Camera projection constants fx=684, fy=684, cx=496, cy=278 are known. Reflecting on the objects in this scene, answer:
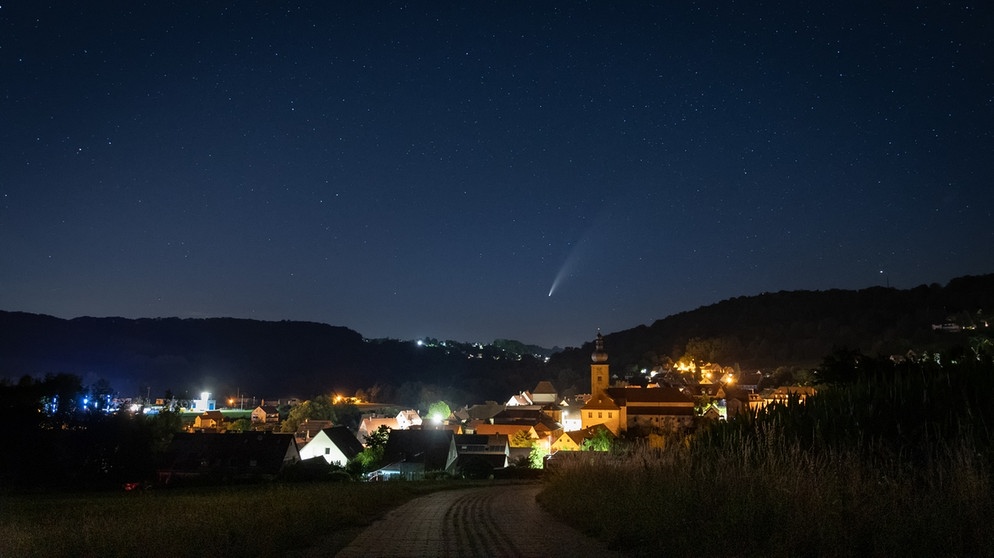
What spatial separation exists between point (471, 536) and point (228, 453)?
45594mm

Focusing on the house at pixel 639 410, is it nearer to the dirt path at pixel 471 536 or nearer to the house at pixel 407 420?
the house at pixel 407 420

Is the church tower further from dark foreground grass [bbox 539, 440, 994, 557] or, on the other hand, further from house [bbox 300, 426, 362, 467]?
dark foreground grass [bbox 539, 440, 994, 557]

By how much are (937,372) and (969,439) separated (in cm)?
615

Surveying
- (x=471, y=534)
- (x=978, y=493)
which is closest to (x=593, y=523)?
(x=471, y=534)

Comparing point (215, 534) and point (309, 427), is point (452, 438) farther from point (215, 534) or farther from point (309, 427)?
point (215, 534)

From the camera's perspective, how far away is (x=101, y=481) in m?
45.2

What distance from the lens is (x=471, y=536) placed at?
44.8 ft

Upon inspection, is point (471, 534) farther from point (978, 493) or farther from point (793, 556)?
point (978, 493)

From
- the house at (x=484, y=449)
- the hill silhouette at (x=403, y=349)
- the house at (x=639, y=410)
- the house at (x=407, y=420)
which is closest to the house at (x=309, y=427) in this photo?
the house at (x=407, y=420)

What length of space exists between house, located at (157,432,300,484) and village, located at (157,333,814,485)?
8 cm

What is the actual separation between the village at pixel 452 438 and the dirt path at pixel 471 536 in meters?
6.14

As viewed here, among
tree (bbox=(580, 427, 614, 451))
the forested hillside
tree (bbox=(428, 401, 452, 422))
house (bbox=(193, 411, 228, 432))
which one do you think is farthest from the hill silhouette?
tree (bbox=(580, 427, 614, 451))

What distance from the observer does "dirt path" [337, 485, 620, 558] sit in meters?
11.3

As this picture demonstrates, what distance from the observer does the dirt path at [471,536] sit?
11312mm
